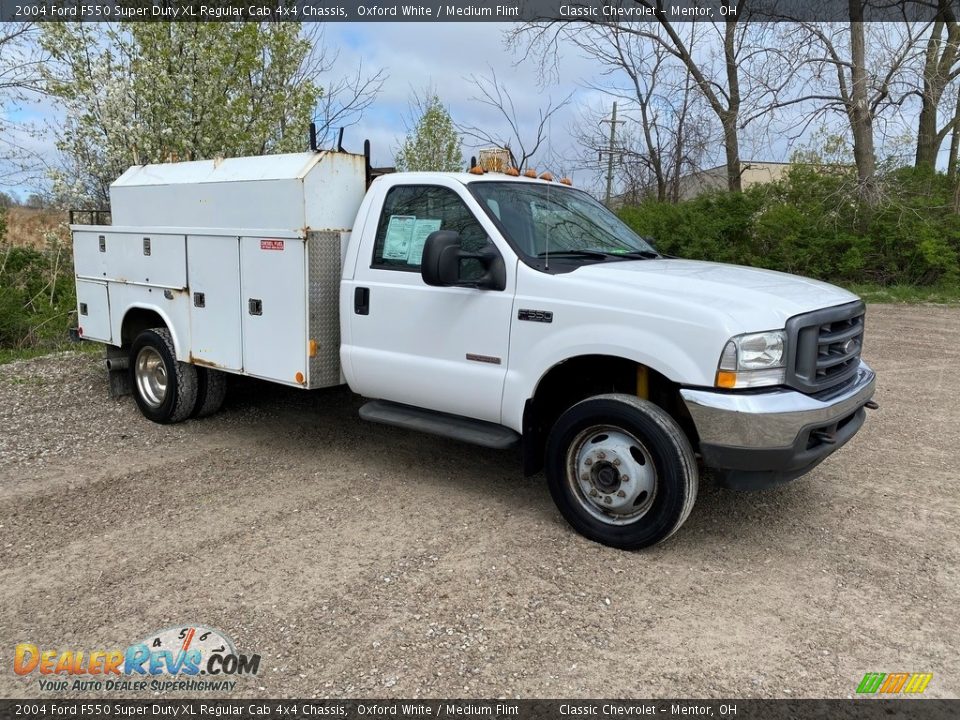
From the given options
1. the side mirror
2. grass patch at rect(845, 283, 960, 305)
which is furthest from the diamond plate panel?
grass patch at rect(845, 283, 960, 305)

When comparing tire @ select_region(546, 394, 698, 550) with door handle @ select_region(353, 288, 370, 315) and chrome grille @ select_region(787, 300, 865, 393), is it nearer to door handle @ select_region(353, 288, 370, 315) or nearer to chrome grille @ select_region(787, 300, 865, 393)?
chrome grille @ select_region(787, 300, 865, 393)

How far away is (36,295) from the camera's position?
38.0 ft

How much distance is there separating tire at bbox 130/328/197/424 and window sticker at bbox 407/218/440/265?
105 inches

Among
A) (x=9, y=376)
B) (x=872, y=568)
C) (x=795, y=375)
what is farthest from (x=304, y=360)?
(x=9, y=376)

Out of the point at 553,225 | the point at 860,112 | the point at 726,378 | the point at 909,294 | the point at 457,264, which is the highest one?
the point at 860,112

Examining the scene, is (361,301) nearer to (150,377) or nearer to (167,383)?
(167,383)

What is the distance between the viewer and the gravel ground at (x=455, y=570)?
3.27m

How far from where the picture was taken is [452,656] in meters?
3.32

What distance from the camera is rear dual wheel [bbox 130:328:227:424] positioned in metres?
6.64

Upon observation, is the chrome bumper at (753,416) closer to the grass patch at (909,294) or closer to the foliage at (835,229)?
the grass patch at (909,294)

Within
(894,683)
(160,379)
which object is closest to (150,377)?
(160,379)

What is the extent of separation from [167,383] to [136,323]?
86 cm

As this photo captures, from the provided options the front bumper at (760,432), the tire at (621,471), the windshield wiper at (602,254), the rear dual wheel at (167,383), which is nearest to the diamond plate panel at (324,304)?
the windshield wiper at (602,254)

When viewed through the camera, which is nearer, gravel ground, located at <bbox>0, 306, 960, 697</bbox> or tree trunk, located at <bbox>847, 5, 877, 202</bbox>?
gravel ground, located at <bbox>0, 306, 960, 697</bbox>
